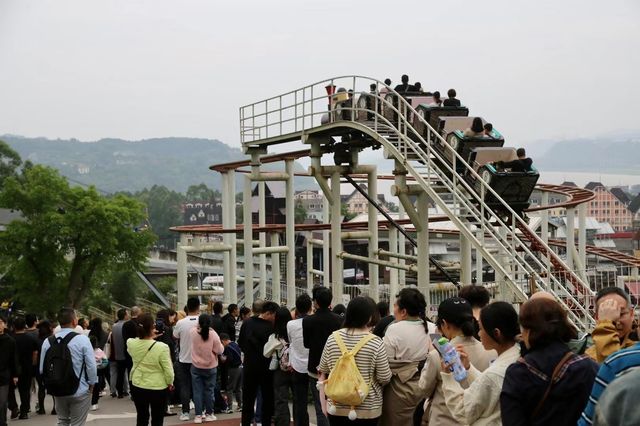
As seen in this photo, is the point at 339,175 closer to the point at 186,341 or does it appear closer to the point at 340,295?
the point at 340,295

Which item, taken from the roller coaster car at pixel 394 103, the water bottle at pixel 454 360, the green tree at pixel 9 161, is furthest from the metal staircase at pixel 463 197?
the green tree at pixel 9 161

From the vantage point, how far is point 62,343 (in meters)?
10.9

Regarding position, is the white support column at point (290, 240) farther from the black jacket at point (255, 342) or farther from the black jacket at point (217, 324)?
the black jacket at point (255, 342)

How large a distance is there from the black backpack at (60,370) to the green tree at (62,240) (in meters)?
50.0

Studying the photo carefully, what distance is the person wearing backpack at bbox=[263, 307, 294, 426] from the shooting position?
11281mm

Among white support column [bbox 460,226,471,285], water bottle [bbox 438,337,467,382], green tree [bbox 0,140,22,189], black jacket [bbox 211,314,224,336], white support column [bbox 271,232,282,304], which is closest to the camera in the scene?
water bottle [bbox 438,337,467,382]

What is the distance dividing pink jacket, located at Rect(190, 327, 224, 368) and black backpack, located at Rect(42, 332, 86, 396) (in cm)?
257

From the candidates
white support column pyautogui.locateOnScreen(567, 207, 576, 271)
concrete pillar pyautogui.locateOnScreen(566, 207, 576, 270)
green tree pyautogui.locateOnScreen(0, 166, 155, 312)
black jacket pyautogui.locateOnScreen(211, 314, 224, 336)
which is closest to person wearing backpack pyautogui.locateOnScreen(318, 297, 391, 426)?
black jacket pyautogui.locateOnScreen(211, 314, 224, 336)

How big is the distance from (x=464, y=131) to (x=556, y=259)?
13.3ft

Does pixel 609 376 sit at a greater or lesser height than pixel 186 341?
greater

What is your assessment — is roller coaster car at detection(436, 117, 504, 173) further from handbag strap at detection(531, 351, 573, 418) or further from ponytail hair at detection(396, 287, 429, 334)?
handbag strap at detection(531, 351, 573, 418)

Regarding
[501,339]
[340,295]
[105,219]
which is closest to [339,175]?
[340,295]

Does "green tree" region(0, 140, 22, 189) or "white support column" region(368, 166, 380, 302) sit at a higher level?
"green tree" region(0, 140, 22, 189)

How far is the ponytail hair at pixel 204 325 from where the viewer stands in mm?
12945
